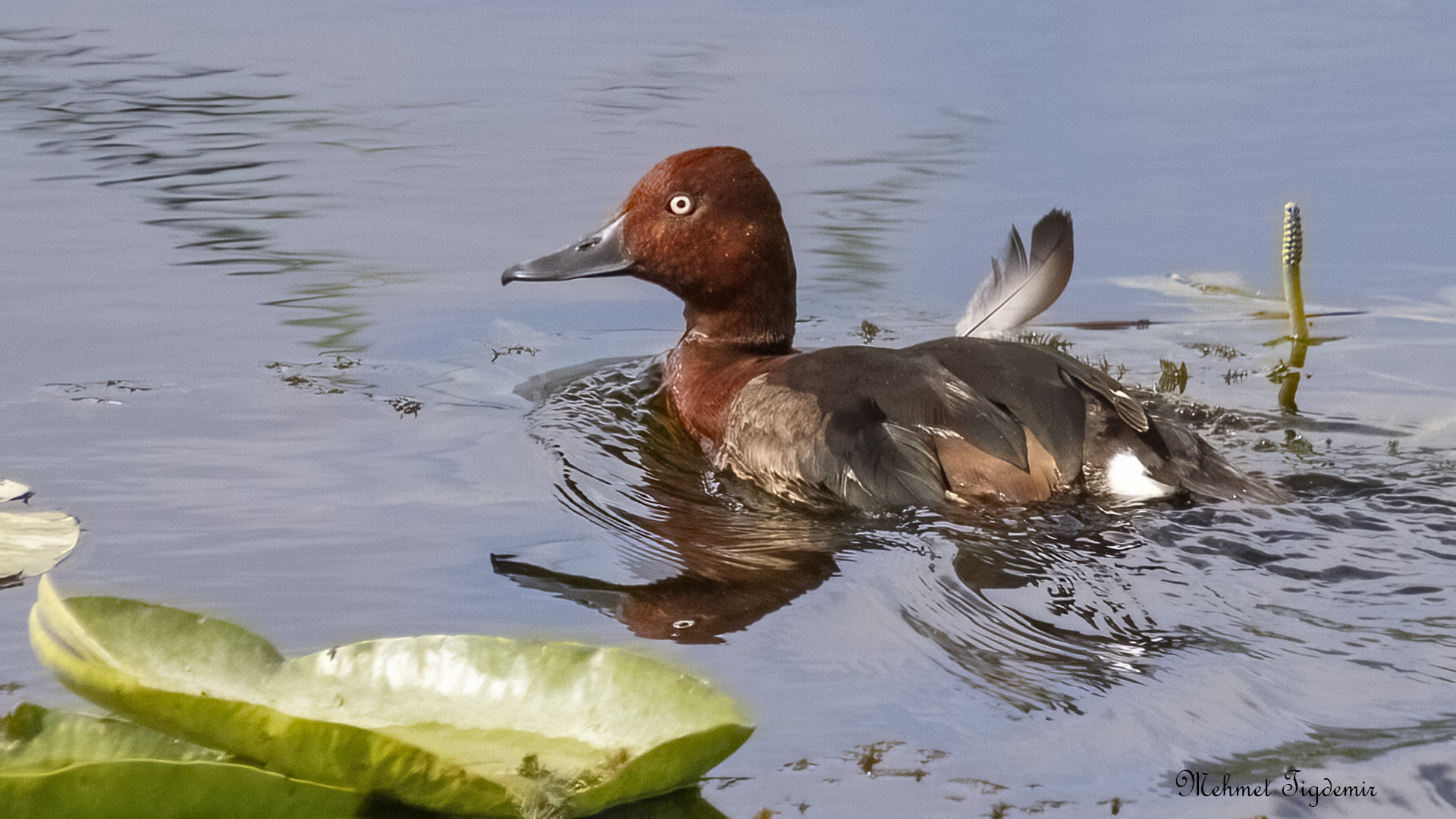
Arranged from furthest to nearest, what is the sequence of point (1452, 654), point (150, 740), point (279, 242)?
point (279, 242) < point (1452, 654) < point (150, 740)

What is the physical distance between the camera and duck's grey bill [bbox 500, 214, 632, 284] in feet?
16.9

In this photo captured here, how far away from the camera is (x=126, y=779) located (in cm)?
186

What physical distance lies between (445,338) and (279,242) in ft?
5.28

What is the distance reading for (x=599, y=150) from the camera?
27.9 feet

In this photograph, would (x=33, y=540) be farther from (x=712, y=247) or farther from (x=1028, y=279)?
(x=1028, y=279)

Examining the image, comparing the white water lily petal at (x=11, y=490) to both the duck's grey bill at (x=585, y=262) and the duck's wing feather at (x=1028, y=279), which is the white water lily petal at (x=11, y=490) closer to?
the duck's grey bill at (x=585, y=262)

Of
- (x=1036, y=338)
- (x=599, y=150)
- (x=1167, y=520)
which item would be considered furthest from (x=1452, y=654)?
(x=599, y=150)

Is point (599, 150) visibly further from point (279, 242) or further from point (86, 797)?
point (86, 797)

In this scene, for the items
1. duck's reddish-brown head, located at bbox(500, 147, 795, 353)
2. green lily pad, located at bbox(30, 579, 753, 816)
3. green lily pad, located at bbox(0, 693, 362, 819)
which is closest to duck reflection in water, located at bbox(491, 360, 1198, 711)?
duck's reddish-brown head, located at bbox(500, 147, 795, 353)

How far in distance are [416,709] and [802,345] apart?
388 centimetres

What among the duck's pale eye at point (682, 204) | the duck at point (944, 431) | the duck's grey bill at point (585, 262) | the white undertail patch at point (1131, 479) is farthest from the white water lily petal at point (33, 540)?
the white undertail patch at point (1131, 479)

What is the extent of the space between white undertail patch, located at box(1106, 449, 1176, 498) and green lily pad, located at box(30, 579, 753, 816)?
2112 mm

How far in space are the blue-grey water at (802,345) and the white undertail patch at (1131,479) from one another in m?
0.08

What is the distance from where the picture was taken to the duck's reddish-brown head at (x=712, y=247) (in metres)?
4.91
